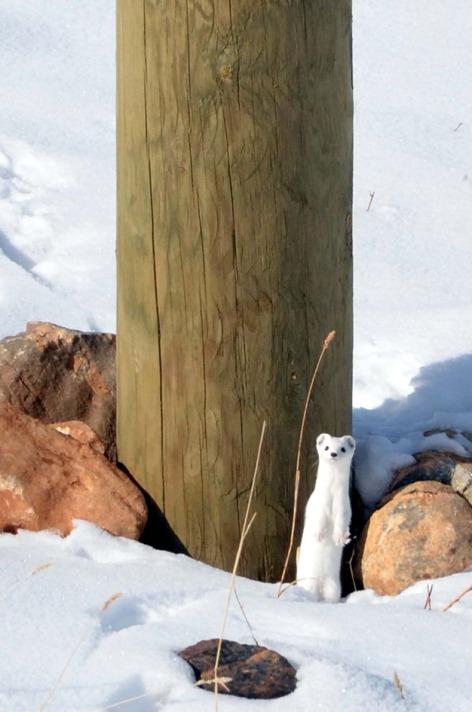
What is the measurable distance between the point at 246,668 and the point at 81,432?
1.41 meters

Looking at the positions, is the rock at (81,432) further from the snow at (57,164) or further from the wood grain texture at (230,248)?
the snow at (57,164)

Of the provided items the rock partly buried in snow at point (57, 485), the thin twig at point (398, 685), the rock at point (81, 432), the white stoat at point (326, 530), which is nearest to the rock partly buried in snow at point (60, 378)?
the rock at point (81, 432)

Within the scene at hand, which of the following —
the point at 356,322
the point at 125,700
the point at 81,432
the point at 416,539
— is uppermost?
the point at 356,322

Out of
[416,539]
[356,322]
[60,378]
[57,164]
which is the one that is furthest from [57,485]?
[57,164]

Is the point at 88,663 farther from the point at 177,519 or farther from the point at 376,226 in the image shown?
the point at 376,226

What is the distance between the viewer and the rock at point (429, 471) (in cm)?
404

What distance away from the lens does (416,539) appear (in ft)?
12.1

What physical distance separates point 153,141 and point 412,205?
3.56 meters

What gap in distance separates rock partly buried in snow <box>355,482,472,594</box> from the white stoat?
122 millimetres

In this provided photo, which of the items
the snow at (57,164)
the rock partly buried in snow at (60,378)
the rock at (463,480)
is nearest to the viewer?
the rock at (463,480)

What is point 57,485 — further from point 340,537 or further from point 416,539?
point 416,539

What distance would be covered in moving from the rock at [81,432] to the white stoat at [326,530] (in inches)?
29.1

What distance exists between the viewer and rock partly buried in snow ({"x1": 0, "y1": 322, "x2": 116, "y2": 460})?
13.9 ft

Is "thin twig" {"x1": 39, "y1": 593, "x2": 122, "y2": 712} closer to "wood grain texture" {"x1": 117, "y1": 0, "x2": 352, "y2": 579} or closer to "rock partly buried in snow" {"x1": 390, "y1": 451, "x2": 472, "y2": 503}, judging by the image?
"wood grain texture" {"x1": 117, "y1": 0, "x2": 352, "y2": 579}
